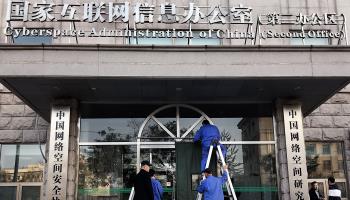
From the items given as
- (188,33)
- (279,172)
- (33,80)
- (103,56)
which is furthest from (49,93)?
(279,172)

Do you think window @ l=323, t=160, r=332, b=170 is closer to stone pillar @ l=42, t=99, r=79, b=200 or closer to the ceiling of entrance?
the ceiling of entrance

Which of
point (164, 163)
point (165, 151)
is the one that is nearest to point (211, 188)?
point (164, 163)

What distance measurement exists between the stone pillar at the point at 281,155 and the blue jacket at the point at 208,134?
5.93 feet

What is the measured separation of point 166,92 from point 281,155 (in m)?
3.63

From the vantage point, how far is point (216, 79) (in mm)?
11555

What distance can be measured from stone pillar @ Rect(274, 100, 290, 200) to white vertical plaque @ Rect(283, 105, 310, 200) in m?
0.19

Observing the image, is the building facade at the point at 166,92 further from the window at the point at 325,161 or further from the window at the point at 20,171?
the window at the point at 325,161

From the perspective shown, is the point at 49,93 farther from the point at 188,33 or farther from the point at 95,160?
the point at 188,33

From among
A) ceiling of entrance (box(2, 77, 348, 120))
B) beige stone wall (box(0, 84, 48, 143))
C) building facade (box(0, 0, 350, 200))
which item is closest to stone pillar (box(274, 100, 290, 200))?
building facade (box(0, 0, 350, 200))

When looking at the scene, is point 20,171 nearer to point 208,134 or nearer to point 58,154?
point 58,154

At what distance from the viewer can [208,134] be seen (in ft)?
41.4

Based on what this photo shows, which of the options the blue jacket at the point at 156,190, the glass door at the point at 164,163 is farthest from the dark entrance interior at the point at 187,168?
the blue jacket at the point at 156,190

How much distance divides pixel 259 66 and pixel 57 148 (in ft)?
18.8

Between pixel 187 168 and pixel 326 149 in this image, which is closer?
pixel 187 168
